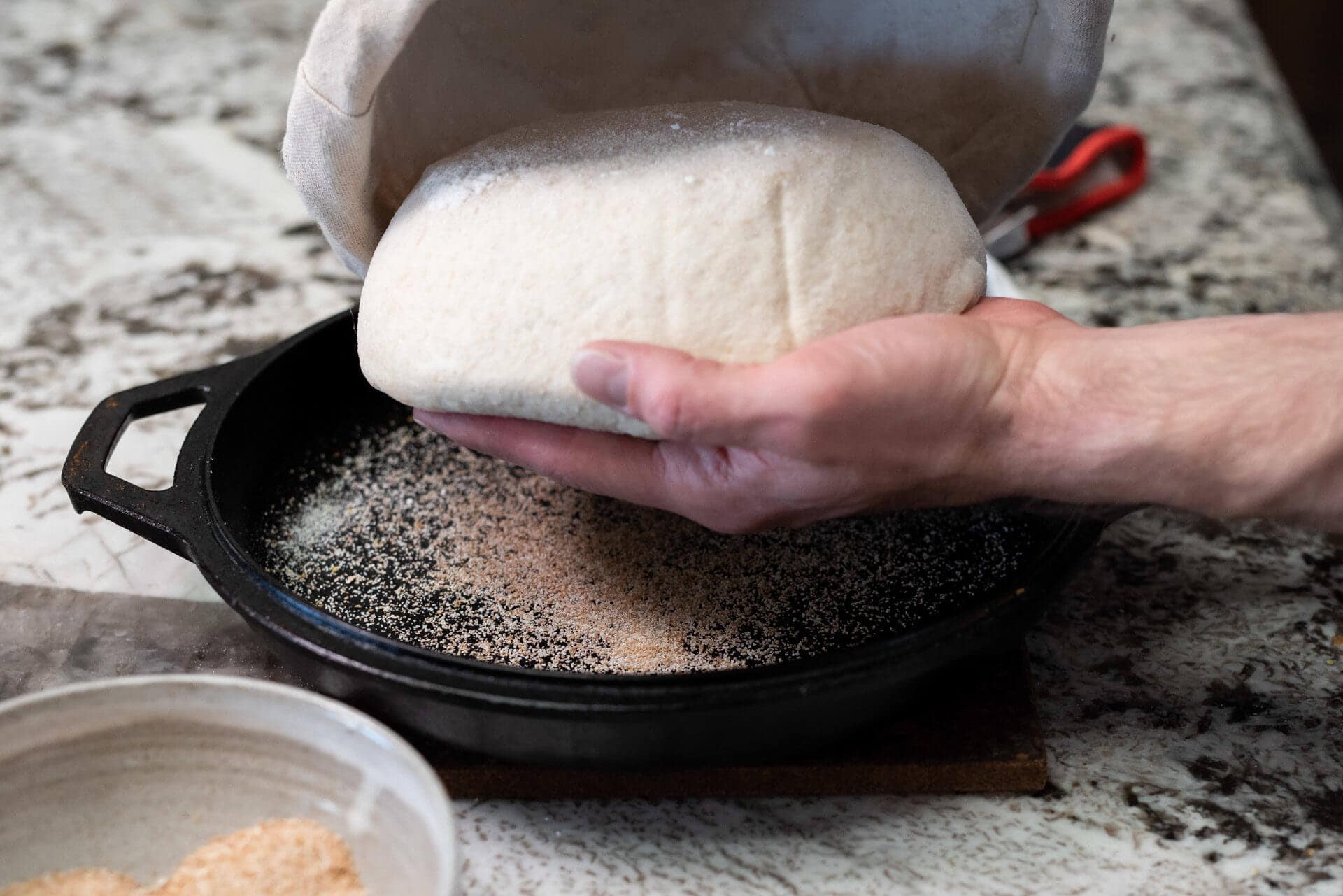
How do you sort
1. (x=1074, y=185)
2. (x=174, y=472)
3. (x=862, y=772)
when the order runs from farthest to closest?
(x=1074, y=185) < (x=174, y=472) < (x=862, y=772)

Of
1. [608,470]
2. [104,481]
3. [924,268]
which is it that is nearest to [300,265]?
[104,481]

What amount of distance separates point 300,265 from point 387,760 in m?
1.06

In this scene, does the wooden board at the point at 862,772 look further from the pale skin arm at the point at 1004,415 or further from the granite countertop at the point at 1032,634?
the pale skin arm at the point at 1004,415

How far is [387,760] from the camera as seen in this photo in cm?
67

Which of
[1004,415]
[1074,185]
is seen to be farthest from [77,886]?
[1074,185]

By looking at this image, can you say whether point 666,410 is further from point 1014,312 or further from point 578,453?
point 1014,312

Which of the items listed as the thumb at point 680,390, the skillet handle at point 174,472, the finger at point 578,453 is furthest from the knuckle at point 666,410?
the skillet handle at point 174,472

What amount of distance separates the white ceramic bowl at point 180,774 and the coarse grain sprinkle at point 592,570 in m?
0.18

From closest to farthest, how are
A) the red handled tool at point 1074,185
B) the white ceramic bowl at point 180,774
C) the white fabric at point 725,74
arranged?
the white ceramic bowl at point 180,774
the white fabric at point 725,74
the red handled tool at point 1074,185

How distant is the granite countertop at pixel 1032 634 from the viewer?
2.63 ft

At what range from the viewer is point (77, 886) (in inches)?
27.6

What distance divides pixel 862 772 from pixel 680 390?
1.10 feet

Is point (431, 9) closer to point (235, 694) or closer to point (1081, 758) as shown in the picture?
point (235, 694)

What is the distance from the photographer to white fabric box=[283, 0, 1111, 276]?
0.92 metres
